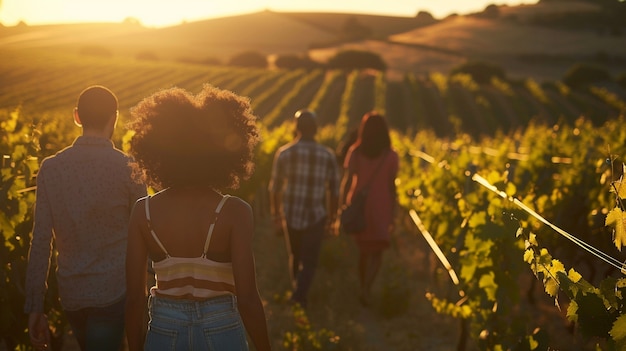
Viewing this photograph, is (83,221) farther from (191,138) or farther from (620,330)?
(620,330)

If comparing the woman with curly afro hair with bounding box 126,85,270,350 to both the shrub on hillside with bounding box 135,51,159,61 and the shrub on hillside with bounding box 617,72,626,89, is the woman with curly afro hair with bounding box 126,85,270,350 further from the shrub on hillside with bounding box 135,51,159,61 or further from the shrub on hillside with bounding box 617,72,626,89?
the shrub on hillside with bounding box 135,51,159,61

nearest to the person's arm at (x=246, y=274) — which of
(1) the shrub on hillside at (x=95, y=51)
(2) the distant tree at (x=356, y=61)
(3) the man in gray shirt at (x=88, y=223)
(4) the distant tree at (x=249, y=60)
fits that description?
(3) the man in gray shirt at (x=88, y=223)

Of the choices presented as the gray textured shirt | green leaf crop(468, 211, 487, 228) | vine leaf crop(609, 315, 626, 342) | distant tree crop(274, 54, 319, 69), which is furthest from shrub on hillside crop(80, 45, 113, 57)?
vine leaf crop(609, 315, 626, 342)

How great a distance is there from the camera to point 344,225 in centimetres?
596

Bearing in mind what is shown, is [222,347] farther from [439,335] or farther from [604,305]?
[439,335]

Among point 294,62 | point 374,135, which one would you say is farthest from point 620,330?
point 294,62

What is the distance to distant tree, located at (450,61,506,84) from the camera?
178ft

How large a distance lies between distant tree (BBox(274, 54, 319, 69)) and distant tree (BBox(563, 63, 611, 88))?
24386 millimetres

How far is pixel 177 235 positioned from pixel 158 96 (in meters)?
0.53

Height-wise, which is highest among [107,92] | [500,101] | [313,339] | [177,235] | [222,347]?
[107,92]

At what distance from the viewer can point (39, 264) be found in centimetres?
286

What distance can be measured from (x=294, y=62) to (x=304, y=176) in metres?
60.1

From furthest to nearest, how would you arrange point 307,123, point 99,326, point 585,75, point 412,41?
point 412,41 → point 585,75 → point 307,123 → point 99,326

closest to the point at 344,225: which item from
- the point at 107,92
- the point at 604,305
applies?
the point at 107,92
